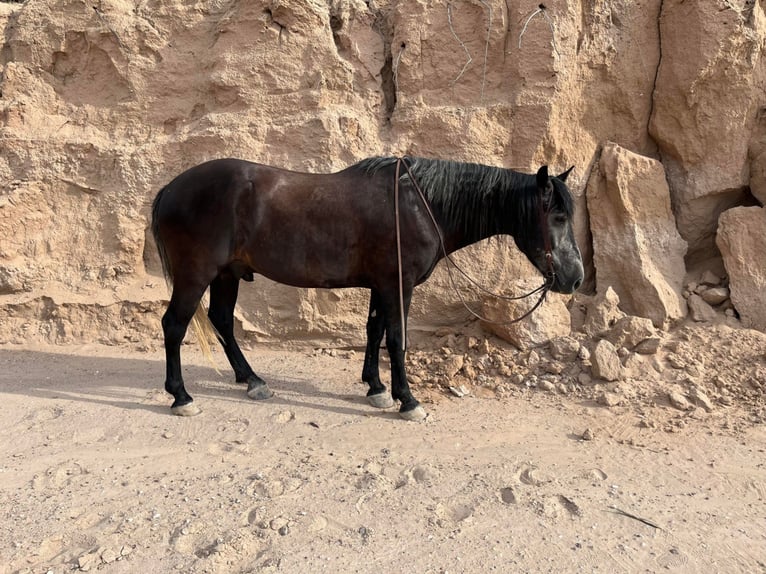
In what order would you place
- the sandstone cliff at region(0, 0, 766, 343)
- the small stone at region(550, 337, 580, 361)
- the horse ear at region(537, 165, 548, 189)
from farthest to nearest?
the sandstone cliff at region(0, 0, 766, 343) → the small stone at region(550, 337, 580, 361) → the horse ear at region(537, 165, 548, 189)

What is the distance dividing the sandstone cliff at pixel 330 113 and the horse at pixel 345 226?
4.74 feet

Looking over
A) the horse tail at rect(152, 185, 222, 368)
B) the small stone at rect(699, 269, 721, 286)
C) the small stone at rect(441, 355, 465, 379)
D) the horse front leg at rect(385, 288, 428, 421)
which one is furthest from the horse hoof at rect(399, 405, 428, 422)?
the small stone at rect(699, 269, 721, 286)

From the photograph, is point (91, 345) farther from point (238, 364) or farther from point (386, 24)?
point (386, 24)

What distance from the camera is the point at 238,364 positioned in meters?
3.98

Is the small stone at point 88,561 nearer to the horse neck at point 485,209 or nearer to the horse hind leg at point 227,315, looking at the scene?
the horse hind leg at point 227,315

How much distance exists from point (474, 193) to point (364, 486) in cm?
191

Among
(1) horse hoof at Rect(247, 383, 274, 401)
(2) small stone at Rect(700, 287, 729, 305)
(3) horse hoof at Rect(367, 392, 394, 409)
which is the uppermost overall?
(2) small stone at Rect(700, 287, 729, 305)

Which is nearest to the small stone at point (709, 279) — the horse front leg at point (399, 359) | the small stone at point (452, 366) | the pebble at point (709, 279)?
the pebble at point (709, 279)

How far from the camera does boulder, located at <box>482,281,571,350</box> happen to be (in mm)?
4230

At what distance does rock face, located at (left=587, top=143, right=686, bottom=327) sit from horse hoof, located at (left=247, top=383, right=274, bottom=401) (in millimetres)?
3063

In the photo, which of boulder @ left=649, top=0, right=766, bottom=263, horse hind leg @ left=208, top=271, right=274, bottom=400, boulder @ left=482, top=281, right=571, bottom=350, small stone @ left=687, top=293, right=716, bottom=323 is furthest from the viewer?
boulder @ left=649, top=0, right=766, bottom=263

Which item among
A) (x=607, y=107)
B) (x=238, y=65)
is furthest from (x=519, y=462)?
(x=238, y=65)

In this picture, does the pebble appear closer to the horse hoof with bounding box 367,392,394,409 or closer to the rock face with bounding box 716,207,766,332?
the rock face with bounding box 716,207,766,332

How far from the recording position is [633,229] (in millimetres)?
4691
